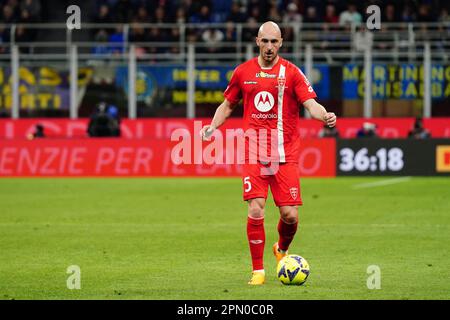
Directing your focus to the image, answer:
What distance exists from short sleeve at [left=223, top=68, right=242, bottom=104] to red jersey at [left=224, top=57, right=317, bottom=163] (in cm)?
8

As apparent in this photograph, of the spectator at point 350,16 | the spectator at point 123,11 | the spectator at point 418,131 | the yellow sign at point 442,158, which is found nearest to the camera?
the yellow sign at point 442,158

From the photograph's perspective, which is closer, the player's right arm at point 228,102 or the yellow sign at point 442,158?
the player's right arm at point 228,102

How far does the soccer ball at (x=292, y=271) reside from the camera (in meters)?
10.4

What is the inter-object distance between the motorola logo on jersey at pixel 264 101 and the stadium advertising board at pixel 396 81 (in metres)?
20.5

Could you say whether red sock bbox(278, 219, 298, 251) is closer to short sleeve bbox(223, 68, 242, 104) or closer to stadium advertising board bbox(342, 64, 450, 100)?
short sleeve bbox(223, 68, 242, 104)

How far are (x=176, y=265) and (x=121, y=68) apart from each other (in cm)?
1943

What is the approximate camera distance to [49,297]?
9711mm

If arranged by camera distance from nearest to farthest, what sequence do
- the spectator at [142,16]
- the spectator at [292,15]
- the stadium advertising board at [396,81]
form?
the stadium advertising board at [396,81]
the spectator at [292,15]
the spectator at [142,16]

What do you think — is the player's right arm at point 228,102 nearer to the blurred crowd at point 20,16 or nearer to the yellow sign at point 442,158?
the yellow sign at point 442,158

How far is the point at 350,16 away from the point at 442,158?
6571mm

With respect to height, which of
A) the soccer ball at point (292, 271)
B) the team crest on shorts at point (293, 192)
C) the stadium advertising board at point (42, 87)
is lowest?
the soccer ball at point (292, 271)

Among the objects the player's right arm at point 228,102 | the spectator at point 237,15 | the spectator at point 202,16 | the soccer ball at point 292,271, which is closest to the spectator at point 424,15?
the spectator at point 237,15
